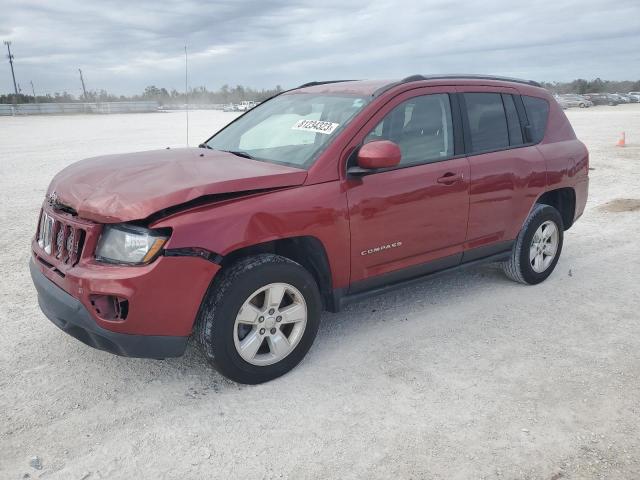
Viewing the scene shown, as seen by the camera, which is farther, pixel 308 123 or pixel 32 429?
pixel 308 123

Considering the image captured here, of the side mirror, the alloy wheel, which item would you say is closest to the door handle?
the side mirror

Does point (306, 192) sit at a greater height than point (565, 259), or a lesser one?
greater

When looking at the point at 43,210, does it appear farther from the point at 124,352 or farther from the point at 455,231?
the point at 455,231

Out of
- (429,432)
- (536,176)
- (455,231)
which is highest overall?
(536,176)

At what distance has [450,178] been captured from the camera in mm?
4078

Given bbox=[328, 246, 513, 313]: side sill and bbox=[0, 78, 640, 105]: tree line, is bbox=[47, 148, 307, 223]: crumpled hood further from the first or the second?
bbox=[0, 78, 640, 105]: tree line

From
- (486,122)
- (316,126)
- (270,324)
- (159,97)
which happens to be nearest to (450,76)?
(486,122)

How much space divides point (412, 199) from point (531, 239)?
1.67 metres

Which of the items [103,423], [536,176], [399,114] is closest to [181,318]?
[103,423]

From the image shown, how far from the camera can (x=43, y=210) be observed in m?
3.62

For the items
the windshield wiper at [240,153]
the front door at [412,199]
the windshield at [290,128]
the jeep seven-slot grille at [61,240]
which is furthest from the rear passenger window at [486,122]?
the jeep seven-slot grille at [61,240]

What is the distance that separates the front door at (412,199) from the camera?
144 inches

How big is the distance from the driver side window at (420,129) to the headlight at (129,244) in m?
1.60

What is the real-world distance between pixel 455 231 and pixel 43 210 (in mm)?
2952
